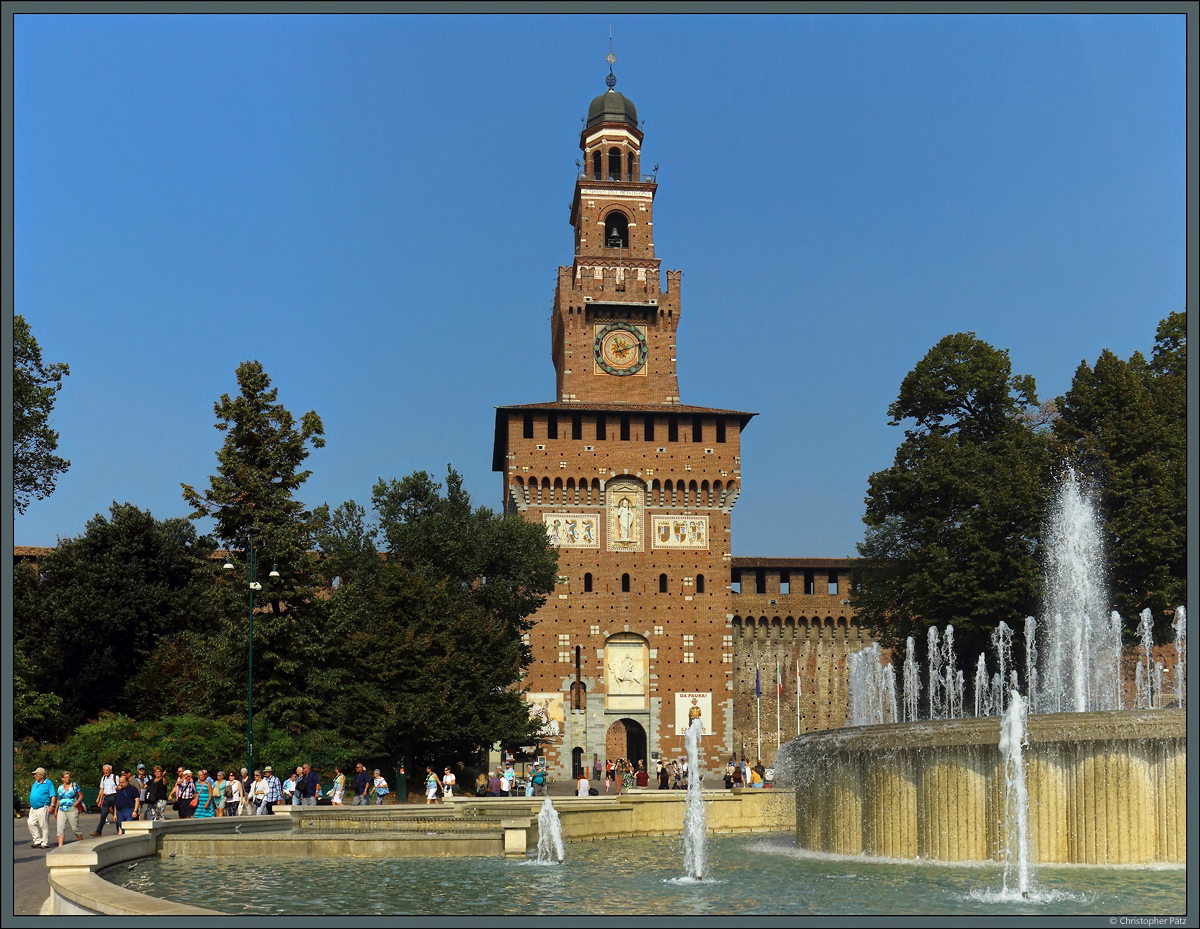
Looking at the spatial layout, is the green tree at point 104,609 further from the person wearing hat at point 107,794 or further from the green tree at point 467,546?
the person wearing hat at point 107,794

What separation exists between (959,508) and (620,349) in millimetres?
24615

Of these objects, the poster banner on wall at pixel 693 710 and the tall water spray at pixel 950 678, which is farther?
the poster banner on wall at pixel 693 710

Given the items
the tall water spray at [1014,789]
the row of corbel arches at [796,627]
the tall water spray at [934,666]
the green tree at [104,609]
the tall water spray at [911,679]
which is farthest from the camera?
the row of corbel arches at [796,627]

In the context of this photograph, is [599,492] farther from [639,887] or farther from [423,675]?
[639,887]

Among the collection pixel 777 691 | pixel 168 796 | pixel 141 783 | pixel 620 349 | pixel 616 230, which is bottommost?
pixel 168 796

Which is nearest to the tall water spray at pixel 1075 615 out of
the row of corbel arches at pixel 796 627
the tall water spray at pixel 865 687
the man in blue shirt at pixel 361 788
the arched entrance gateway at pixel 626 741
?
the tall water spray at pixel 865 687

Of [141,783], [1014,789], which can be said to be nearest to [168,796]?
[141,783]

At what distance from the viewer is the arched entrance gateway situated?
53.7 m

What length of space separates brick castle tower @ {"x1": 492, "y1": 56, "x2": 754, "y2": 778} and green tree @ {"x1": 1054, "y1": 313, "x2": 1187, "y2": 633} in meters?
20.9

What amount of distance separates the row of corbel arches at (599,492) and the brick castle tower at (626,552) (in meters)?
0.04

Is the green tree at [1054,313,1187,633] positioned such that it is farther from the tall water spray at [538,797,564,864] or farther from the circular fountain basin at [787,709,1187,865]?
the tall water spray at [538,797,564,864]

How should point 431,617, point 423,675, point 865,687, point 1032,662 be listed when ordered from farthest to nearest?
point 865,687
point 431,617
point 423,675
point 1032,662

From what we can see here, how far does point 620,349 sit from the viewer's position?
59031 millimetres

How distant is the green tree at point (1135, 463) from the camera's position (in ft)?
109
